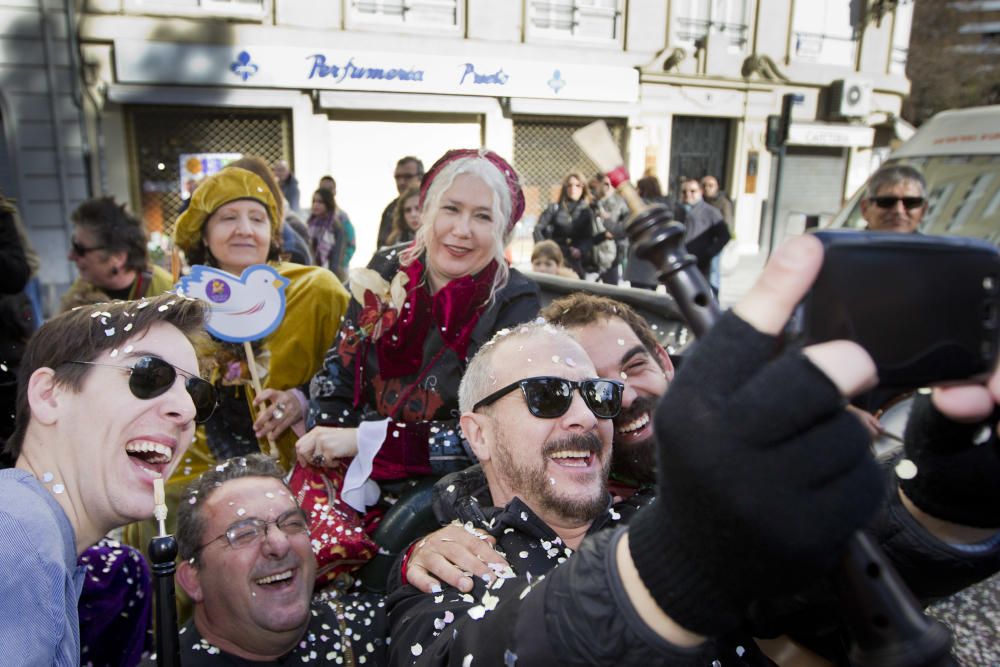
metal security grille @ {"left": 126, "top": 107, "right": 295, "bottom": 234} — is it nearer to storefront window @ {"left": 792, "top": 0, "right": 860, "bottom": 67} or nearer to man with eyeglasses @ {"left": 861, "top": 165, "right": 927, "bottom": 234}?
man with eyeglasses @ {"left": 861, "top": 165, "right": 927, "bottom": 234}

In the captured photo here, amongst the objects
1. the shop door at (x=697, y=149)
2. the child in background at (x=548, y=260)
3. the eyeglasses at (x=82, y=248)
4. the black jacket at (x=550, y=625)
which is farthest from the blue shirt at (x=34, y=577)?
the shop door at (x=697, y=149)

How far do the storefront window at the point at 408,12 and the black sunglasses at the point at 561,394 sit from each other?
43.0ft

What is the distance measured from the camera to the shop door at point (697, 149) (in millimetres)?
16984

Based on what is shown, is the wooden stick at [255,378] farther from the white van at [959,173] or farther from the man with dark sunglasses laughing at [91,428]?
the white van at [959,173]

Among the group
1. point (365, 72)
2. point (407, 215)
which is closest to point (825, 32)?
point (365, 72)

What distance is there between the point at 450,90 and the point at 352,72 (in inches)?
77.0

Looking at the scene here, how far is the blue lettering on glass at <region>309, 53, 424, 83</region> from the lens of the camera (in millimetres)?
12812

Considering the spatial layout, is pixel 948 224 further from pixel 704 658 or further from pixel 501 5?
pixel 501 5

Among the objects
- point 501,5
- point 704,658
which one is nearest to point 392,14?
point 501,5

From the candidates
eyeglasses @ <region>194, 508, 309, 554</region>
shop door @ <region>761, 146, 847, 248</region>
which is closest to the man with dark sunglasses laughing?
eyeglasses @ <region>194, 508, 309, 554</region>

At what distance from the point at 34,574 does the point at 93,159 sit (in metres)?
12.0

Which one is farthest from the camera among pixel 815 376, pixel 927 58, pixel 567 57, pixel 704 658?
pixel 927 58

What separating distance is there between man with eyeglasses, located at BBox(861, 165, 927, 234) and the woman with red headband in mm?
2473

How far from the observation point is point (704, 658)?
1090mm
